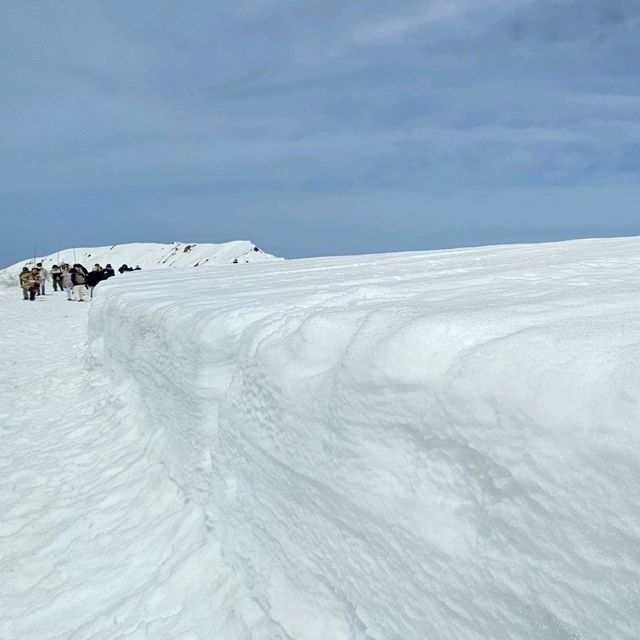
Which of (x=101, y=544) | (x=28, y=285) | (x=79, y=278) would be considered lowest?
(x=101, y=544)

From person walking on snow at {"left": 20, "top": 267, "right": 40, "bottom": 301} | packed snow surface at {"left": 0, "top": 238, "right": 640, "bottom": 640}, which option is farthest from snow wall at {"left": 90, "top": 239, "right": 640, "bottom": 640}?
person walking on snow at {"left": 20, "top": 267, "right": 40, "bottom": 301}

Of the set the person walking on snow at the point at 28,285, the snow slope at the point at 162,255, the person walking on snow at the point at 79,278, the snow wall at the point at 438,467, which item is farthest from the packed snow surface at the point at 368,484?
the snow slope at the point at 162,255

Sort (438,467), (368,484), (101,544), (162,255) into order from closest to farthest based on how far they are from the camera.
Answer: (438,467) < (368,484) < (101,544) < (162,255)

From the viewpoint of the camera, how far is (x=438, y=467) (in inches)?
62.1

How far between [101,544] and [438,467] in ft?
7.59

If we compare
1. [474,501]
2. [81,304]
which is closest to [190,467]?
[474,501]

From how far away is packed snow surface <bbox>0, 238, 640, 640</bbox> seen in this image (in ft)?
4.03

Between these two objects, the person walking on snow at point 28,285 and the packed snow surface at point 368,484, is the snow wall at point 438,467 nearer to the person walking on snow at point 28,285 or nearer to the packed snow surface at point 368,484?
the packed snow surface at point 368,484

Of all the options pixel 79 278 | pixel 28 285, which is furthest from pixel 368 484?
pixel 28 285

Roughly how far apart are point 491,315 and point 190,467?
6.51ft

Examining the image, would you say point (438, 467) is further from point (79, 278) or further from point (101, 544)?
point (79, 278)

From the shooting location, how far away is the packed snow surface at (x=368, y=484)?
123 centimetres

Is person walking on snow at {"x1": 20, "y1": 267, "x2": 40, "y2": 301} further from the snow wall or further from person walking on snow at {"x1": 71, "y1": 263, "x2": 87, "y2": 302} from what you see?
the snow wall

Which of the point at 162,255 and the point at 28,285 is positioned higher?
the point at 162,255
